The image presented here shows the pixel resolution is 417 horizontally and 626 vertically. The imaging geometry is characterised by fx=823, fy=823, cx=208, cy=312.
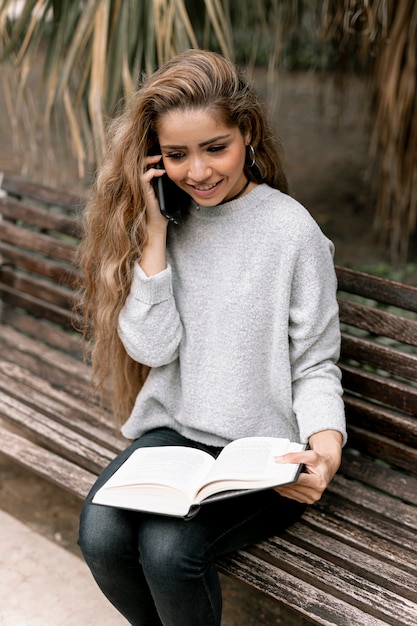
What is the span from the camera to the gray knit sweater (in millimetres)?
2084

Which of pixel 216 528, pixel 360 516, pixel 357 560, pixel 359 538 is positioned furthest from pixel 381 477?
pixel 216 528

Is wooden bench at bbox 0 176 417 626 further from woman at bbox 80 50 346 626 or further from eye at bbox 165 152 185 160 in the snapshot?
eye at bbox 165 152 185 160

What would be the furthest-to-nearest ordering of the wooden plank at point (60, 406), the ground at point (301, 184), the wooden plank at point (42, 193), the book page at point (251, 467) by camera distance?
the wooden plank at point (42, 193) < the ground at point (301, 184) < the wooden plank at point (60, 406) < the book page at point (251, 467)

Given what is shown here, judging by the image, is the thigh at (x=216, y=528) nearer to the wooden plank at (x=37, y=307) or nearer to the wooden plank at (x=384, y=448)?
the wooden plank at (x=384, y=448)

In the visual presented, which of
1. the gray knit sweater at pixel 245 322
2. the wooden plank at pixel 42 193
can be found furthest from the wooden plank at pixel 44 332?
the gray knit sweater at pixel 245 322

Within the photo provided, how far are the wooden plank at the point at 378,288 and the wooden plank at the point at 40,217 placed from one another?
1.00 m

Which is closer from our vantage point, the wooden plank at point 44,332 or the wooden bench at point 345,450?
the wooden bench at point 345,450

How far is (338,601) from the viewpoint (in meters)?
1.94

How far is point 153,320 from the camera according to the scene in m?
2.21

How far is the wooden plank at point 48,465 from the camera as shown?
245 cm

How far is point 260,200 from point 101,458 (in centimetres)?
97

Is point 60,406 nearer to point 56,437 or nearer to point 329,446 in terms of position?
point 56,437

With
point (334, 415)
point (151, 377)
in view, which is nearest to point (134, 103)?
point (151, 377)

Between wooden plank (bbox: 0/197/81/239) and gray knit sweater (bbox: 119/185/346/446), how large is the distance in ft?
2.64
